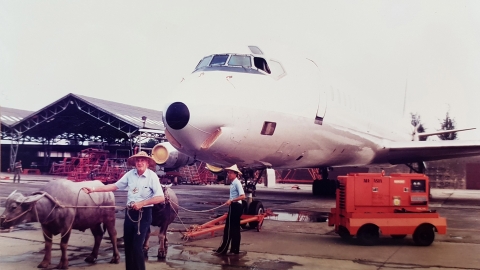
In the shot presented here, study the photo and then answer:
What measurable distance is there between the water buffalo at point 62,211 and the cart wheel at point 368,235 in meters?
4.45

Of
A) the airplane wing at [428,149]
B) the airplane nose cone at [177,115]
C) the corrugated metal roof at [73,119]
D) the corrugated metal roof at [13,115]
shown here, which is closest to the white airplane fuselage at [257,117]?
the airplane nose cone at [177,115]

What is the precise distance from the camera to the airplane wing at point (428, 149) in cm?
1698

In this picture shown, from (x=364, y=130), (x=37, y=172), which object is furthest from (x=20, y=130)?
(x=364, y=130)

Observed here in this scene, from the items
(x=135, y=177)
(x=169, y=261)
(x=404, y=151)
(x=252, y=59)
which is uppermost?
(x=252, y=59)

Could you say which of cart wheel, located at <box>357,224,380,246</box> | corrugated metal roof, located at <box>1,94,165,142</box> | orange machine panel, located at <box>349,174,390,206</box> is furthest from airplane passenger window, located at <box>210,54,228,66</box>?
corrugated metal roof, located at <box>1,94,165,142</box>

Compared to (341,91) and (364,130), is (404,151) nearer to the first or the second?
(364,130)

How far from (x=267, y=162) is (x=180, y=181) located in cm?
2363

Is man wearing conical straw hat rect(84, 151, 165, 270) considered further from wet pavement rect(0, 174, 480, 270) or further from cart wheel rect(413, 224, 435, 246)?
cart wheel rect(413, 224, 435, 246)

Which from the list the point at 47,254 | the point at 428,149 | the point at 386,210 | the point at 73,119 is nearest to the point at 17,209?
the point at 47,254

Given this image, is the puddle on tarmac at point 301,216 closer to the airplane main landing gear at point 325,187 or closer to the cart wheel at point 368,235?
the cart wheel at point 368,235

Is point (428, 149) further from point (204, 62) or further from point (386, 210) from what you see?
point (204, 62)

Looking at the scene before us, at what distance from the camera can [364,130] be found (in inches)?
645

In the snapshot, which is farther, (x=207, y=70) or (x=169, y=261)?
(x=207, y=70)

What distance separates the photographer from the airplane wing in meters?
17.0
